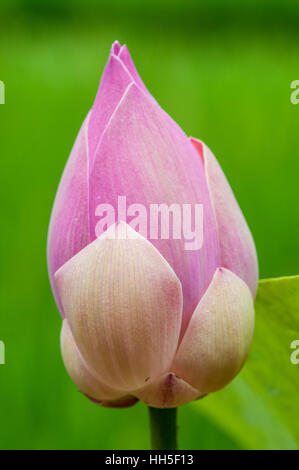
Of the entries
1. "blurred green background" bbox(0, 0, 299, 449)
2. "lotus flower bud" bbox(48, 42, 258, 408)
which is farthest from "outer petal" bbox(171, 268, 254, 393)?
"blurred green background" bbox(0, 0, 299, 449)

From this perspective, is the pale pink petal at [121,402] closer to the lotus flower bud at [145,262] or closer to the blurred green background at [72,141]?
the lotus flower bud at [145,262]

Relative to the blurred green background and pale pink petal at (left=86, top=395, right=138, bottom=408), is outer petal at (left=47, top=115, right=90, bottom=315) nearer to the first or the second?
pale pink petal at (left=86, top=395, right=138, bottom=408)

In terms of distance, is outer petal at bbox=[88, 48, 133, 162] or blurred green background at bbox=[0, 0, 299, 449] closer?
outer petal at bbox=[88, 48, 133, 162]

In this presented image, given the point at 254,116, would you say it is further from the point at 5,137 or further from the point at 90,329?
the point at 90,329

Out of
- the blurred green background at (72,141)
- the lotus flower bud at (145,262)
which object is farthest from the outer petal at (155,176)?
the blurred green background at (72,141)

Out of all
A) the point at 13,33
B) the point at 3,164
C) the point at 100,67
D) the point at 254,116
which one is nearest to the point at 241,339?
the point at 3,164

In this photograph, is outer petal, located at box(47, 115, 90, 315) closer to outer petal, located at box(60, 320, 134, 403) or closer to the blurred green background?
outer petal, located at box(60, 320, 134, 403)

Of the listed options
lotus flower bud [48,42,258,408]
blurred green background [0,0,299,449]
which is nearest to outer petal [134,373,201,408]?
lotus flower bud [48,42,258,408]

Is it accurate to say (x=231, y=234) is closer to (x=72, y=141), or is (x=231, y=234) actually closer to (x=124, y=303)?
(x=124, y=303)

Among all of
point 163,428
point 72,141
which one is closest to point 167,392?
point 163,428

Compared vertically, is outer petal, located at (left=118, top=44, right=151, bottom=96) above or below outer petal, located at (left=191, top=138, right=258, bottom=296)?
above
